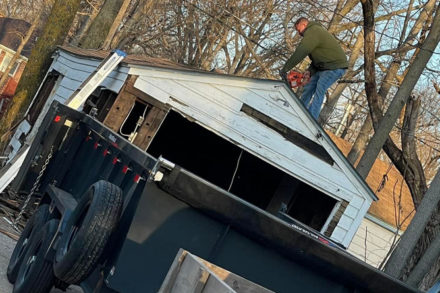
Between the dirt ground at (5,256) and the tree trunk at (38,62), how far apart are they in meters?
7.67

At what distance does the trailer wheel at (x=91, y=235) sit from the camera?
5594 mm

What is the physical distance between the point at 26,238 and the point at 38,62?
1127 centimetres

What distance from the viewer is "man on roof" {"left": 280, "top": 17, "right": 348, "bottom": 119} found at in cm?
1291

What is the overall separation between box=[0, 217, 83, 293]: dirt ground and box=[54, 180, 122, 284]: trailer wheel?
66.9 inches

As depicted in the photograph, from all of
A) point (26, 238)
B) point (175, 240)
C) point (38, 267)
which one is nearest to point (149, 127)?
point (26, 238)

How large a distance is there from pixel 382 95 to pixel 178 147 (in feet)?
27.7

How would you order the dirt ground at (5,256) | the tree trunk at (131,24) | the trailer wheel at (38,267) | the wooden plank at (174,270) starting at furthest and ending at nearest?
the tree trunk at (131,24) → the dirt ground at (5,256) → the trailer wheel at (38,267) → the wooden plank at (174,270)

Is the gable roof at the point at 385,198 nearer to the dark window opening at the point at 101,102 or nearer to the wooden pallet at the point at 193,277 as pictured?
the dark window opening at the point at 101,102

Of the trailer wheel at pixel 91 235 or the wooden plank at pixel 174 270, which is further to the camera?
the trailer wheel at pixel 91 235

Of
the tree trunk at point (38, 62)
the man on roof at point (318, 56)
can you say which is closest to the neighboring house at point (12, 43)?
the tree trunk at point (38, 62)

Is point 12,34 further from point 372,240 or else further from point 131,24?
point 372,240

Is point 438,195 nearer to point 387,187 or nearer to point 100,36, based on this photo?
point 100,36

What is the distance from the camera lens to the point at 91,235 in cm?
559

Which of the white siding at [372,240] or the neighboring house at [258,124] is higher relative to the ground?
the neighboring house at [258,124]
